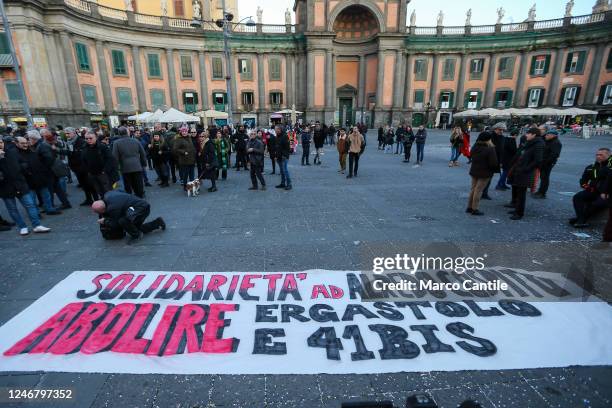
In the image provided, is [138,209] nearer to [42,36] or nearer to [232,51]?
[42,36]

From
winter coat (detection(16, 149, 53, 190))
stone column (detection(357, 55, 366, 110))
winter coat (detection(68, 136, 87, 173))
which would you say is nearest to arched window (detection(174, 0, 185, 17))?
stone column (detection(357, 55, 366, 110))

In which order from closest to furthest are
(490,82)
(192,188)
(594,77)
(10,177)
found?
(10,177)
(192,188)
(594,77)
(490,82)

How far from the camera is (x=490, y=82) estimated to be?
122ft

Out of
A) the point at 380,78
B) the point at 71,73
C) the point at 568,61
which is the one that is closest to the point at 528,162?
the point at 71,73

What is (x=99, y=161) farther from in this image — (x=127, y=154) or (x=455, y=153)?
(x=455, y=153)

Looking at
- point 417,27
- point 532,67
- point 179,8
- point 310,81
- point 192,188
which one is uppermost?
point 179,8

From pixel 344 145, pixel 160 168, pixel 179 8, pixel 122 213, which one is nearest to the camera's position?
pixel 122 213

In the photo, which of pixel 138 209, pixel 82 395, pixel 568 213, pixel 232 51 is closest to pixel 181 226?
pixel 138 209

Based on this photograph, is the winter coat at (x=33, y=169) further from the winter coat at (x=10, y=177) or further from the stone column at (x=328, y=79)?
the stone column at (x=328, y=79)

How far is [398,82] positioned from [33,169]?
3630 cm

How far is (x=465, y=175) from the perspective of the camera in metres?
10.9

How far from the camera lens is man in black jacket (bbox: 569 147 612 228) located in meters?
5.34

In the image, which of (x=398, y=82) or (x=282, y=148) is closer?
(x=282, y=148)

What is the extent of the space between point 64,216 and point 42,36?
25577mm
